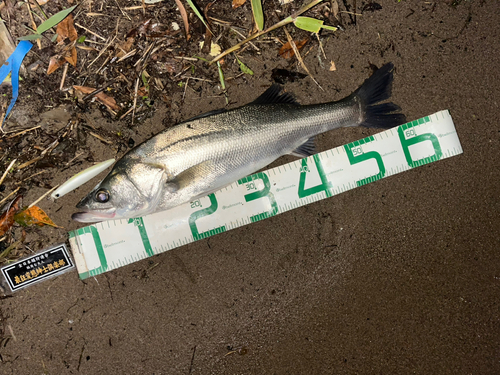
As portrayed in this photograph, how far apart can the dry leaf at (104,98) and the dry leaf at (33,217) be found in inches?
47.1

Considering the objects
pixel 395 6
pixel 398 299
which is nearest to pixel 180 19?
pixel 395 6

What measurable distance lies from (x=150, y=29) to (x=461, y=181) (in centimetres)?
337

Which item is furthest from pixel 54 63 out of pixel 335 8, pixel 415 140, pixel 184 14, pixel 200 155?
pixel 415 140

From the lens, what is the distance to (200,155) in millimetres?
2436

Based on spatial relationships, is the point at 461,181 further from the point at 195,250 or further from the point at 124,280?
the point at 124,280

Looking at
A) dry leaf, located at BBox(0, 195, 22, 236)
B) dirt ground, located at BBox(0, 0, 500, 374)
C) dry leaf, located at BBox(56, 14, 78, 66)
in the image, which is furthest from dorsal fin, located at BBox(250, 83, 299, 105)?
dry leaf, located at BBox(0, 195, 22, 236)

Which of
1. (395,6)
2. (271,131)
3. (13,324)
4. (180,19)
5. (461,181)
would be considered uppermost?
(180,19)

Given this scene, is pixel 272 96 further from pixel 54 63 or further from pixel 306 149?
pixel 54 63

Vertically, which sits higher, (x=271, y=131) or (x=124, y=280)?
(x=271, y=131)

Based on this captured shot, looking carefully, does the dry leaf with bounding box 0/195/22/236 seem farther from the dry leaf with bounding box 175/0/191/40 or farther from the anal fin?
the anal fin

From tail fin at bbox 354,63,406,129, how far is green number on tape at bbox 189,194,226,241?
1.57m

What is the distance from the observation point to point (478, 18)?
114 inches

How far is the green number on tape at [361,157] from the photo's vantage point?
9.33 feet

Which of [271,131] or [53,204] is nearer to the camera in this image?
[271,131]
